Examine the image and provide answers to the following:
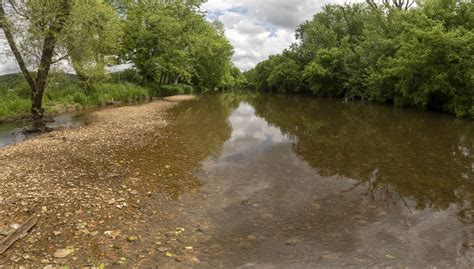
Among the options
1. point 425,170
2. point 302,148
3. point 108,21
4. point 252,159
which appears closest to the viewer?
point 425,170

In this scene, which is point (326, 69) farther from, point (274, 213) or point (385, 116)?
point (274, 213)

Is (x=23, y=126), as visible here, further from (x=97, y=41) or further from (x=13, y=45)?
(x=97, y=41)

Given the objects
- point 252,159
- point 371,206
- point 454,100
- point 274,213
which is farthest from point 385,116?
point 274,213

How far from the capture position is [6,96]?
23.0 meters

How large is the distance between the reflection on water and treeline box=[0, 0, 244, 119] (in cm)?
1129

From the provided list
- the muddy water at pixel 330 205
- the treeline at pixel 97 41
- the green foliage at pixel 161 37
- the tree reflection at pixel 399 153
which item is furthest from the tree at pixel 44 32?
the green foliage at pixel 161 37

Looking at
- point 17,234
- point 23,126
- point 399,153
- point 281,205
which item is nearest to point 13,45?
point 23,126

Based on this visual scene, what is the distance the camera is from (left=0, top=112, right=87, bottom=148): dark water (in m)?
16.1

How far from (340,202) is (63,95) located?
26.1 metres

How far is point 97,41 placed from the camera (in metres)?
22.7

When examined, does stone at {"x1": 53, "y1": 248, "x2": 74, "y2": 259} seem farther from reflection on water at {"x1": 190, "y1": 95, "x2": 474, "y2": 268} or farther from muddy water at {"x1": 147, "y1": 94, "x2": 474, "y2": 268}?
reflection on water at {"x1": 190, "y1": 95, "x2": 474, "y2": 268}

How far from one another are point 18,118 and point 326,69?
1761 inches

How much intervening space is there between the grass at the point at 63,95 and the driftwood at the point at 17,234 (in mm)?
15268

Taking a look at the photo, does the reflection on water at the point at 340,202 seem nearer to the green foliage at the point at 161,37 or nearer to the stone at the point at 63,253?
the stone at the point at 63,253
